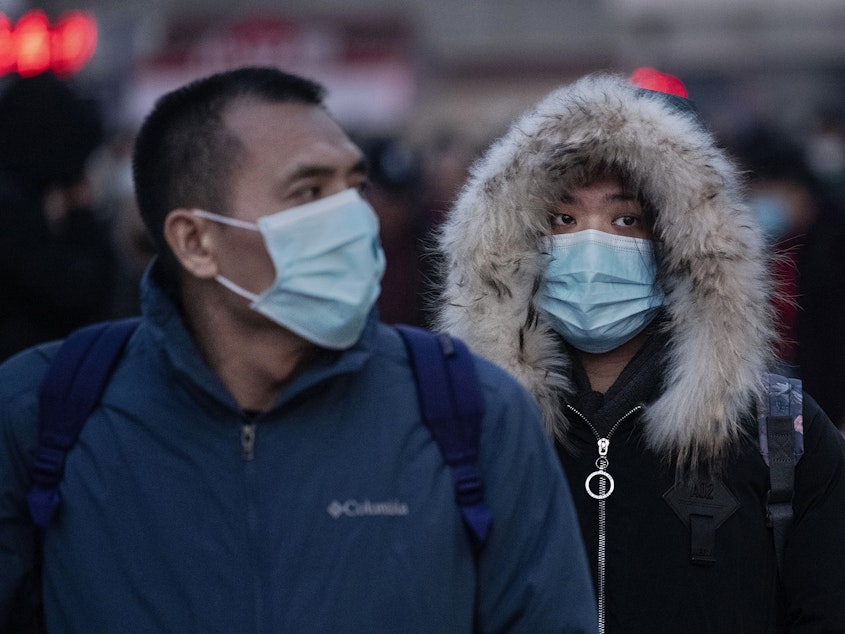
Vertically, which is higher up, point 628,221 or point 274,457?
point 628,221

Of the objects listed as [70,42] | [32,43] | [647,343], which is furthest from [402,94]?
[647,343]

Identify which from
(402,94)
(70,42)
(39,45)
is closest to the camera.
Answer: (39,45)

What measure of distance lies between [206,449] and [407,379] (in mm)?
Answer: 388

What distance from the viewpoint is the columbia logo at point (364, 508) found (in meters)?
2.41

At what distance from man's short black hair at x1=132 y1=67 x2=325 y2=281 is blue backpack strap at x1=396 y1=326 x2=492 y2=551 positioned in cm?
49

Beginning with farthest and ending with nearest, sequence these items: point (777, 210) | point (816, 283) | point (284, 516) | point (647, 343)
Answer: point (777, 210), point (816, 283), point (647, 343), point (284, 516)

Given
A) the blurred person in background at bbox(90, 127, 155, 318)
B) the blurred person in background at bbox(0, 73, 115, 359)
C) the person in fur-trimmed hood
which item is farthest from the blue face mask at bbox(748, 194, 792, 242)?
the person in fur-trimmed hood

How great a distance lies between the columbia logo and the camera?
2414 millimetres

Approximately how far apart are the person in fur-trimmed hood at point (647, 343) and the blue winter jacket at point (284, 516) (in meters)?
0.60

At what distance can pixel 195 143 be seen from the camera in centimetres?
263

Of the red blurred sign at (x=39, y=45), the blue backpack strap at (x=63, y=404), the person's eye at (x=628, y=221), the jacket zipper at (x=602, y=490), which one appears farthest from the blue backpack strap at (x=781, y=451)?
the red blurred sign at (x=39, y=45)

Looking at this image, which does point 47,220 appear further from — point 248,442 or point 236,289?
point 248,442

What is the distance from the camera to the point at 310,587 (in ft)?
7.82

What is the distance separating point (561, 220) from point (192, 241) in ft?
3.72
